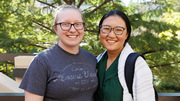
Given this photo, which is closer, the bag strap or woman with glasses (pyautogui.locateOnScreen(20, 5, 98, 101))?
woman with glasses (pyautogui.locateOnScreen(20, 5, 98, 101))

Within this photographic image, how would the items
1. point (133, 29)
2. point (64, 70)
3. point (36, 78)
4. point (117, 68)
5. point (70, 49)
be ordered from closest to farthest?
point (36, 78) < point (64, 70) < point (70, 49) < point (117, 68) < point (133, 29)

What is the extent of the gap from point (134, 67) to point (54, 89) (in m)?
0.60

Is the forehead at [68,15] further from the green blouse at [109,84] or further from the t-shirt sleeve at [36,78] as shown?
the green blouse at [109,84]

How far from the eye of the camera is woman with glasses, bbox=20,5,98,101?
1400 millimetres

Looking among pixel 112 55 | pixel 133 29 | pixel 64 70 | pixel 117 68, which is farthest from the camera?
pixel 133 29

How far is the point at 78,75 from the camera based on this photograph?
1534 millimetres

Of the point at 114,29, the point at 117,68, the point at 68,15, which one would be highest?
the point at 68,15

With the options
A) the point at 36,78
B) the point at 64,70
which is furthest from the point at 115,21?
the point at 36,78

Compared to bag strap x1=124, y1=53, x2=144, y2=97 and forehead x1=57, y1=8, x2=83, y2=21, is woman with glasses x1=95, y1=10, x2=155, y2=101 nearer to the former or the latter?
bag strap x1=124, y1=53, x2=144, y2=97

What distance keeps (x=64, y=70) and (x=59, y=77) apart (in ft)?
0.22

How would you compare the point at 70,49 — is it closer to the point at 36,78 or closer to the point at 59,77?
the point at 59,77

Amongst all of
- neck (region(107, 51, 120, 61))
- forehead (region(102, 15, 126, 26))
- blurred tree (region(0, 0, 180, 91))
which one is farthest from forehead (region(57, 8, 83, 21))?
blurred tree (region(0, 0, 180, 91))

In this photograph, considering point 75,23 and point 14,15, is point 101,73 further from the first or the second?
point 14,15

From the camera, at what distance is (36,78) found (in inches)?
54.6
